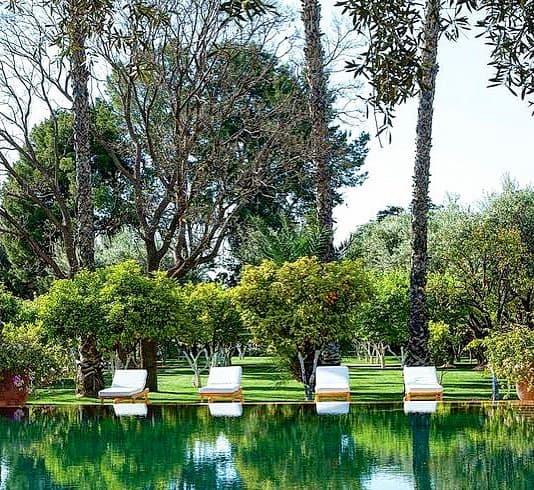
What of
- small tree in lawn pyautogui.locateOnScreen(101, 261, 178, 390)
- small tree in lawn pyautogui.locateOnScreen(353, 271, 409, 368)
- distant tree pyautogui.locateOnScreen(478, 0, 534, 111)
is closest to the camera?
distant tree pyautogui.locateOnScreen(478, 0, 534, 111)

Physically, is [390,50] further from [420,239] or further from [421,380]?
[420,239]

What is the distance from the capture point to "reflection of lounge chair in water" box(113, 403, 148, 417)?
662 inches

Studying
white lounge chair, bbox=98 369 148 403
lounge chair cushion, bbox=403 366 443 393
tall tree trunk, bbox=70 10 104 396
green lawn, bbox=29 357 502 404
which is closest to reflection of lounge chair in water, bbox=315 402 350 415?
lounge chair cushion, bbox=403 366 443 393

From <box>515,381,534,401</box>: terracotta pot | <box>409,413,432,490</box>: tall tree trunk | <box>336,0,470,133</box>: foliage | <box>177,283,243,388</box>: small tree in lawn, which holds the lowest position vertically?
<box>409,413,432,490</box>: tall tree trunk

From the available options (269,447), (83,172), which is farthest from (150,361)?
(269,447)

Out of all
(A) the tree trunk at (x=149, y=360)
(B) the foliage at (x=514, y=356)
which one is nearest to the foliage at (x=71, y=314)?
(A) the tree trunk at (x=149, y=360)

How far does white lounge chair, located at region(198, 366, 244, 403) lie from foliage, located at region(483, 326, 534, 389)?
5.24m

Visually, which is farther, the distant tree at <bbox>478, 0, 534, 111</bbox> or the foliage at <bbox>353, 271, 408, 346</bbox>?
the foliage at <bbox>353, 271, 408, 346</bbox>

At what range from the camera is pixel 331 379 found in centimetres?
1819

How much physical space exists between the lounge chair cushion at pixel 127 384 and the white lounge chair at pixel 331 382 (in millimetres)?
3710

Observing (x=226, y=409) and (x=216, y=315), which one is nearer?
(x=226, y=409)

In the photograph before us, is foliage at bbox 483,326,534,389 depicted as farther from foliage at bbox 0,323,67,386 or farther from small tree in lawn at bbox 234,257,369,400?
foliage at bbox 0,323,67,386

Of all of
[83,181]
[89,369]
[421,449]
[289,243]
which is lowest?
[421,449]

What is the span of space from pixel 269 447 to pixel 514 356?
622cm
